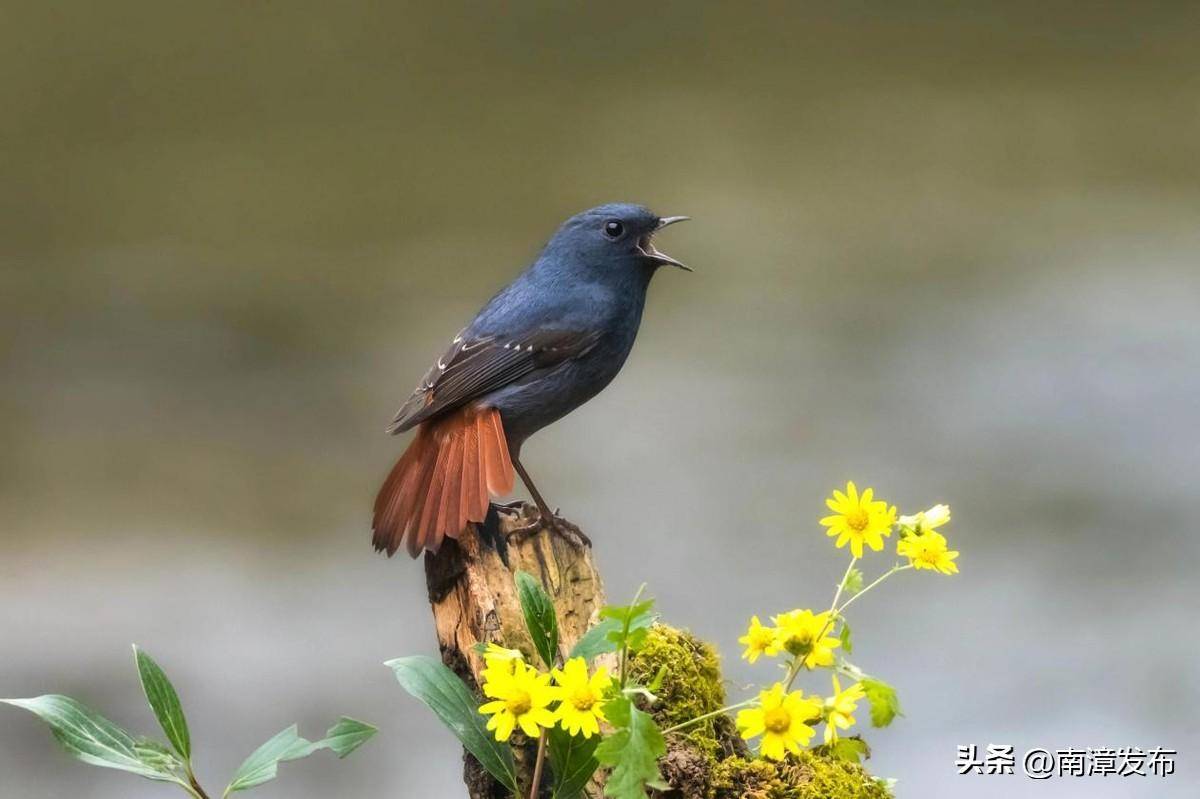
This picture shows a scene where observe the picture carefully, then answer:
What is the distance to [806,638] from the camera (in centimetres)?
129

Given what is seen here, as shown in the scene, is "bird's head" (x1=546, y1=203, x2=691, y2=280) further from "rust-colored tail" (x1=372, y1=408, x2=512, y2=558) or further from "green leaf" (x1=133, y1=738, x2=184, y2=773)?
"green leaf" (x1=133, y1=738, x2=184, y2=773)

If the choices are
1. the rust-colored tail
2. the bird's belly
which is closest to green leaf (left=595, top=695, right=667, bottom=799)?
the rust-colored tail

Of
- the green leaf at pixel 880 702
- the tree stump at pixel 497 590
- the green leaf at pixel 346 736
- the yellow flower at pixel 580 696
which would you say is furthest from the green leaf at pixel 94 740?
the green leaf at pixel 880 702

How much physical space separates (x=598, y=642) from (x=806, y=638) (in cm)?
20

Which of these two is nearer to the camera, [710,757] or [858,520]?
[858,520]

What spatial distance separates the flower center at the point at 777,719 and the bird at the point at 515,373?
1.70ft

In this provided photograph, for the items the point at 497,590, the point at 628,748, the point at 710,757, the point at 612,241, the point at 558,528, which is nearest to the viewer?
the point at 628,748

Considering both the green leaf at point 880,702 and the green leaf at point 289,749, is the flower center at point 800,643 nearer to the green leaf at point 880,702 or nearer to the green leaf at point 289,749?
the green leaf at point 880,702

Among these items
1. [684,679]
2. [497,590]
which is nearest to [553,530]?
[497,590]

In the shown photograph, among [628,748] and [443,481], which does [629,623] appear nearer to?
[628,748]

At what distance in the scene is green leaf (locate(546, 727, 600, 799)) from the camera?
140cm

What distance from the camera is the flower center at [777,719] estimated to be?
1.26 m

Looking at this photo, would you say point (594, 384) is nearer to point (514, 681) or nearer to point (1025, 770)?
point (514, 681)

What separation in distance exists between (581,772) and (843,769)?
1.13 feet
